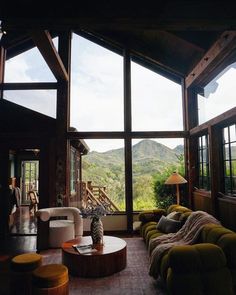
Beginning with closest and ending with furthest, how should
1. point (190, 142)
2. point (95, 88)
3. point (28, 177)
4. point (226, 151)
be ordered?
1. point (226, 151)
2. point (190, 142)
3. point (95, 88)
4. point (28, 177)

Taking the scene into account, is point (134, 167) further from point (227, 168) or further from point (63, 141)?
point (227, 168)

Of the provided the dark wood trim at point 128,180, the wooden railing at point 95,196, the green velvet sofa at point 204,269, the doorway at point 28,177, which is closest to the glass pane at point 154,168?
the dark wood trim at point 128,180

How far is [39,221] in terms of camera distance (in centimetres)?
469

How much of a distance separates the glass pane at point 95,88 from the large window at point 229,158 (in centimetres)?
249

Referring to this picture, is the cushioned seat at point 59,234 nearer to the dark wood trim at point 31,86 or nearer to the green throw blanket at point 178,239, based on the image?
the green throw blanket at point 178,239

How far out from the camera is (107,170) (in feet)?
20.3

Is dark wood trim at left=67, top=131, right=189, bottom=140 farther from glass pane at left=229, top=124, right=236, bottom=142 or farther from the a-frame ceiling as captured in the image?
the a-frame ceiling

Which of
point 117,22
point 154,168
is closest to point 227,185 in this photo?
point 154,168

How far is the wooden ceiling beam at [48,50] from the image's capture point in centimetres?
339

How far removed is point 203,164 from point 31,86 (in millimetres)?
4449

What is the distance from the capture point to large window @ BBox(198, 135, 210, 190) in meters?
5.22

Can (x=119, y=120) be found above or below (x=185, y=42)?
below

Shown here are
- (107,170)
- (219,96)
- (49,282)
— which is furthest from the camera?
(107,170)

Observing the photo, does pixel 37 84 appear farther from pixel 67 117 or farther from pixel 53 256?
pixel 53 256
